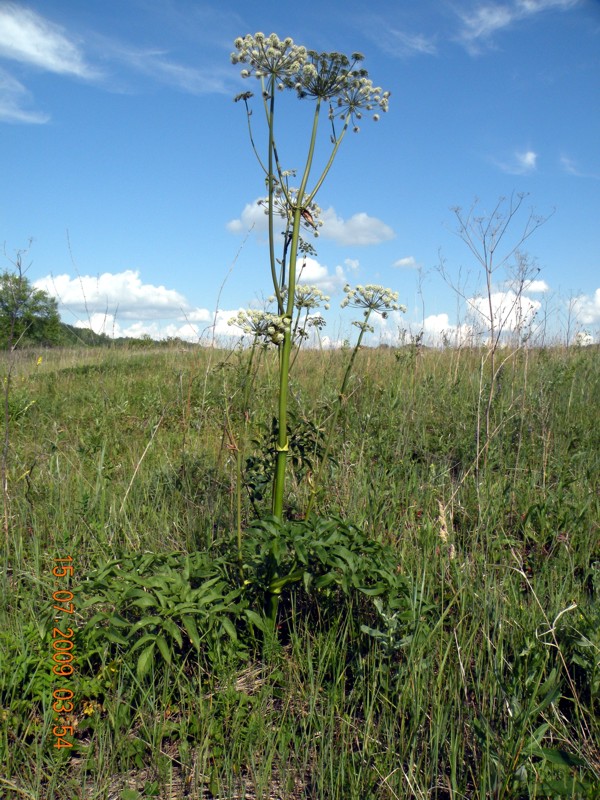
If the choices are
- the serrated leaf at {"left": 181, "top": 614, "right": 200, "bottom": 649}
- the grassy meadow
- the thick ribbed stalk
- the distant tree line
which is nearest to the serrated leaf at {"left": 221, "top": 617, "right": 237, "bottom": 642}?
the grassy meadow

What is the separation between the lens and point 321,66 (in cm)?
221

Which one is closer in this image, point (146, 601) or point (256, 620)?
point (146, 601)

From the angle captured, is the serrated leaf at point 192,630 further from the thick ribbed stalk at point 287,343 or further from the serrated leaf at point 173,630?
the thick ribbed stalk at point 287,343

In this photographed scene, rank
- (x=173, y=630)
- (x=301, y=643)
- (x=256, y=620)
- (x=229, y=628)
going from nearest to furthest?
(x=173, y=630) < (x=229, y=628) < (x=256, y=620) < (x=301, y=643)

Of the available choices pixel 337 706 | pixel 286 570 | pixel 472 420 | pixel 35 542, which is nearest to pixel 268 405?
pixel 472 420

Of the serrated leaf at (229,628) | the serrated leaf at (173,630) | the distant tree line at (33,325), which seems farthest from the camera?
the distant tree line at (33,325)

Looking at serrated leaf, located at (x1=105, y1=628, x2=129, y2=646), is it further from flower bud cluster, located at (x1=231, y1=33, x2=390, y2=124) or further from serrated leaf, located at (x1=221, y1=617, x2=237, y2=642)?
flower bud cluster, located at (x1=231, y1=33, x2=390, y2=124)

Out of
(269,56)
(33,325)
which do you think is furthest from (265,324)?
(33,325)

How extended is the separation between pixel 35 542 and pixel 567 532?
2.75 meters

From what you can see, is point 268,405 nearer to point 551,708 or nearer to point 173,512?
point 173,512

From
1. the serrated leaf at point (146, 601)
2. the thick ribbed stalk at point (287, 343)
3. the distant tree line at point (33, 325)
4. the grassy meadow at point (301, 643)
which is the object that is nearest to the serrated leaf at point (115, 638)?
the grassy meadow at point (301, 643)

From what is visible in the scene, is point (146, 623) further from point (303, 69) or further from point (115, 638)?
point (303, 69)

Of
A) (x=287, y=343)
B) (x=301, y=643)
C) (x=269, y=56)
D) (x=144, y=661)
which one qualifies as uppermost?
(x=269, y=56)

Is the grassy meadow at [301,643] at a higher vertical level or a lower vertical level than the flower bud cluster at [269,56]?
lower
